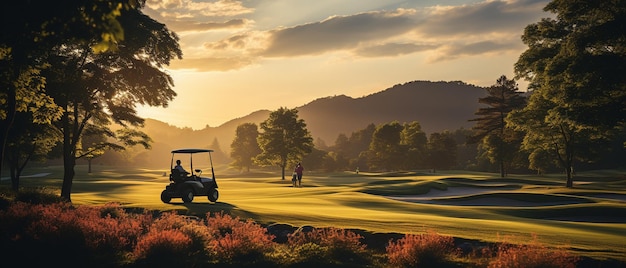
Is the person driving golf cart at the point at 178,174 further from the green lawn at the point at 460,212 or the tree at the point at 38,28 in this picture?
the tree at the point at 38,28

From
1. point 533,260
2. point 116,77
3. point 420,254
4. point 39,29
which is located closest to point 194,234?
point 420,254

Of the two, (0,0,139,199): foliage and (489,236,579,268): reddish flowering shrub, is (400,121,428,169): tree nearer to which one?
(0,0,139,199): foliage

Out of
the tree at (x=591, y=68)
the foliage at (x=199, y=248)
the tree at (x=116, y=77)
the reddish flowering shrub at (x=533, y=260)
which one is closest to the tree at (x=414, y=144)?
the tree at (x=591, y=68)

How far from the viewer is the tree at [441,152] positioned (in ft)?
318

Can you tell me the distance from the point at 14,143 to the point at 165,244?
22.1 m

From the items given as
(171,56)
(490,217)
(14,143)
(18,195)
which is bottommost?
(490,217)

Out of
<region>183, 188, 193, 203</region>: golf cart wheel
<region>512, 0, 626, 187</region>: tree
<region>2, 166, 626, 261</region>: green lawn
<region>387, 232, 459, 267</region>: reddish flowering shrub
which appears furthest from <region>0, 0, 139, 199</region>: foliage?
<region>512, 0, 626, 187</region>: tree

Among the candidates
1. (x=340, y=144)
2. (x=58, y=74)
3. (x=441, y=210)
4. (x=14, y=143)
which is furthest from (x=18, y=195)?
(x=340, y=144)

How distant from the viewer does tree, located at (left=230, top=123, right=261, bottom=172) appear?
110625 mm

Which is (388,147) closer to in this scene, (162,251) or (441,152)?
(441,152)

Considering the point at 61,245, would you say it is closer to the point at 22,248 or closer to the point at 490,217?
the point at 22,248

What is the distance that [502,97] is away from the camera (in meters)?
71.4

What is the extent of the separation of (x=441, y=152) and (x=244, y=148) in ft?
151

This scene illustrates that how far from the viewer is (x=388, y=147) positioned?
3844 inches
